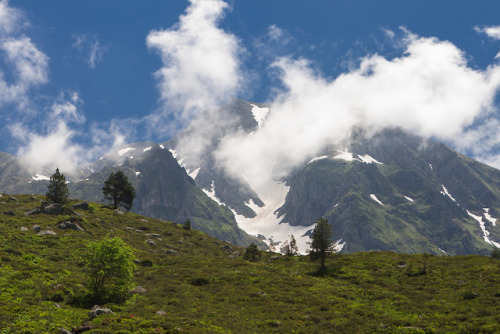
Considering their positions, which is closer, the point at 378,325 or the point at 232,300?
the point at 378,325

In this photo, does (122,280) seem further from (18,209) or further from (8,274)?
(18,209)

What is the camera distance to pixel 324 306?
41656mm

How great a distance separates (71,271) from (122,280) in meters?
11.9

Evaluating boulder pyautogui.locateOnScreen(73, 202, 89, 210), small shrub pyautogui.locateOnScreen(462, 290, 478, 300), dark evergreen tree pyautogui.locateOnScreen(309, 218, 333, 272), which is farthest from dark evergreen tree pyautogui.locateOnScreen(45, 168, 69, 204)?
small shrub pyautogui.locateOnScreen(462, 290, 478, 300)

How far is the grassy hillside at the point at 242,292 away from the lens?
31.9 metres

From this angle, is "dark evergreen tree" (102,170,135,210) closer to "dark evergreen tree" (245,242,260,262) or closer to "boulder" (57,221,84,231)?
"boulder" (57,221,84,231)

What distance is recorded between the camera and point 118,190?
11350cm

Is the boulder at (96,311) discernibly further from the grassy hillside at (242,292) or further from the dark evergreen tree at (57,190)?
the dark evergreen tree at (57,190)

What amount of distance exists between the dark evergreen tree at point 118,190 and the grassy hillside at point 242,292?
36.5 meters

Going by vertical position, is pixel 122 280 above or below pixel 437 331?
above

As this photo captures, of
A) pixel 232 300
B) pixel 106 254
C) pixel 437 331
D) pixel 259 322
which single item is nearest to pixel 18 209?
pixel 106 254

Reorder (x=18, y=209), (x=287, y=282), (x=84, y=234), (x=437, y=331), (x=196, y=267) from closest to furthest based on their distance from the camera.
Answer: (x=437, y=331)
(x=287, y=282)
(x=196, y=267)
(x=84, y=234)
(x=18, y=209)

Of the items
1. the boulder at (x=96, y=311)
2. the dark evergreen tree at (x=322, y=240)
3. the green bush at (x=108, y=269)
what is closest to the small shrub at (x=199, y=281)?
the green bush at (x=108, y=269)

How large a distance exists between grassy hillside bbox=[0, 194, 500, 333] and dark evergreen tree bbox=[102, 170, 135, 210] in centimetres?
3646
